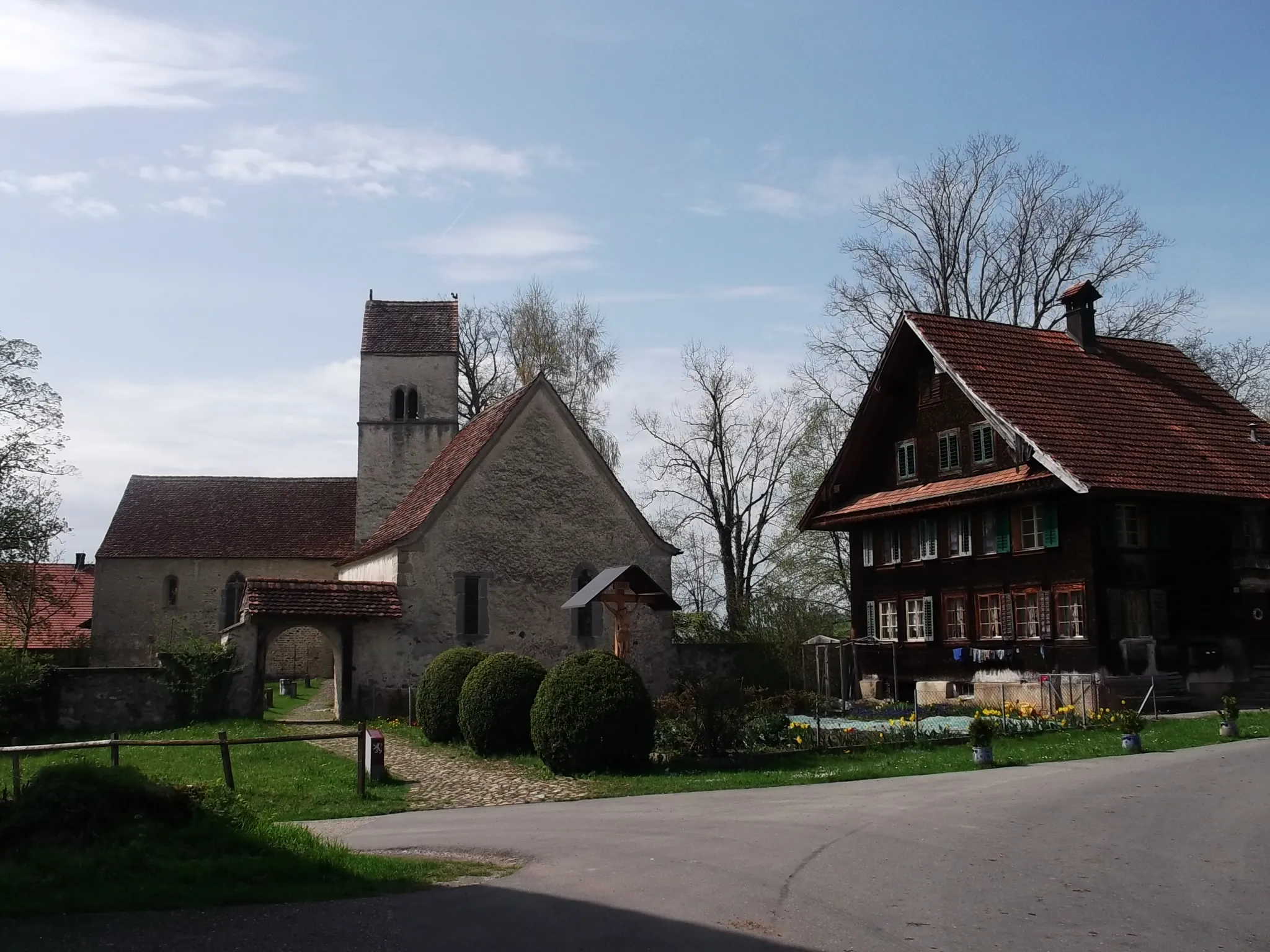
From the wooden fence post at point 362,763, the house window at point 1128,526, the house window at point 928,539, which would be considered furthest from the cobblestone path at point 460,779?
the house window at point 1128,526

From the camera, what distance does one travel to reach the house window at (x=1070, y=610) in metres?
28.5

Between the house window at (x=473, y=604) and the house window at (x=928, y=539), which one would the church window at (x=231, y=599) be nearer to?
the house window at (x=473, y=604)

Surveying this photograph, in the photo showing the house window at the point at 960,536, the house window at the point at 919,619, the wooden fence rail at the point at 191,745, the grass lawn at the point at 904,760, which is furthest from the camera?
the house window at the point at 919,619

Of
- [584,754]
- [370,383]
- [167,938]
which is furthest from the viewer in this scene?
[370,383]

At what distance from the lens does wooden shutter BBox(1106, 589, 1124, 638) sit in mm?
28172

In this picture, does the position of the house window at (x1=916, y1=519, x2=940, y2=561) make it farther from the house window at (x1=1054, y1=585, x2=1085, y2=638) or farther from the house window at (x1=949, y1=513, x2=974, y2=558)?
the house window at (x1=1054, y1=585, x2=1085, y2=638)

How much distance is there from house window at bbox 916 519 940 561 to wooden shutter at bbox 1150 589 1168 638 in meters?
5.96

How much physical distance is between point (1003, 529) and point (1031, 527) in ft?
2.66

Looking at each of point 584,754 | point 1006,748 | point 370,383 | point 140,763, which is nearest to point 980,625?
point 1006,748

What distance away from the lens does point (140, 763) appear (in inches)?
801

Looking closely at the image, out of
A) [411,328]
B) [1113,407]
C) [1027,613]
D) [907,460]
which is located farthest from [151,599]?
[1113,407]

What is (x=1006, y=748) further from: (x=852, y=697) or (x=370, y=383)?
(x=370, y=383)

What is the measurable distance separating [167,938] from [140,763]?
13.5 m

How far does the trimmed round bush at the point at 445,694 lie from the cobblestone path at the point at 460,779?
0.52 metres
